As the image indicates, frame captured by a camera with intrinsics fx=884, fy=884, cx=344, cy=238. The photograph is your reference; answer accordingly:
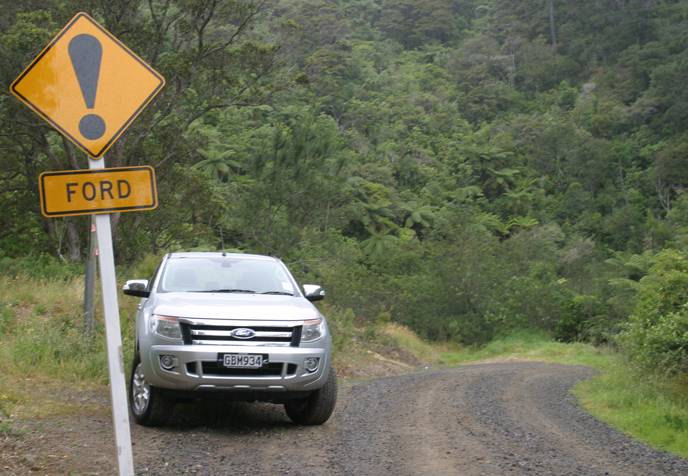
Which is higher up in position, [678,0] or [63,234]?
[678,0]

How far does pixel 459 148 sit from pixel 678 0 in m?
29.7

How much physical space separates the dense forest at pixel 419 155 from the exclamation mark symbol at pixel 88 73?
354 inches

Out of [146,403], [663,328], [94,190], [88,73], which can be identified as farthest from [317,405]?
[663,328]

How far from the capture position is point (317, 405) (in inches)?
344

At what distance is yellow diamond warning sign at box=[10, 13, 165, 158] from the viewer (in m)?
5.12

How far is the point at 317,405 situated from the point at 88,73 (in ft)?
15.0

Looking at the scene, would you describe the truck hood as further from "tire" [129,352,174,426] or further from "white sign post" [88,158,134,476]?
"white sign post" [88,158,134,476]

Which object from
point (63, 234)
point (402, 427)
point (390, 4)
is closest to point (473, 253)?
point (63, 234)

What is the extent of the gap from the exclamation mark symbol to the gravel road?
8.67ft

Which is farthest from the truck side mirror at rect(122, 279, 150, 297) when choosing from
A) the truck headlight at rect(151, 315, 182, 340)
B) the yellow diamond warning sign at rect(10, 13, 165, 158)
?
the yellow diamond warning sign at rect(10, 13, 165, 158)

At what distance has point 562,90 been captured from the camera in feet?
247

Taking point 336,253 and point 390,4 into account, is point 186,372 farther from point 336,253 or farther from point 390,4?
point 390,4

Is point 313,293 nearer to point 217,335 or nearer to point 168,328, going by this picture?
point 217,335

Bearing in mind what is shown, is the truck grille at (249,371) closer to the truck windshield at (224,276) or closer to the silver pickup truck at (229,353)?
the silver pickup truck at (229,353)
